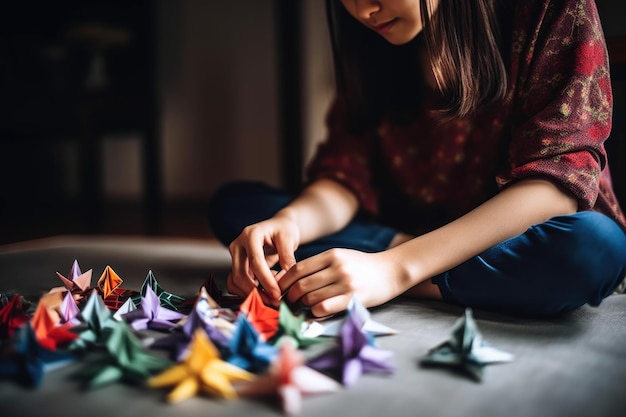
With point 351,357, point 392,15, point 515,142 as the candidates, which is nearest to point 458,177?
point 515,142

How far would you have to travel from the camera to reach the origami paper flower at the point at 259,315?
62cm

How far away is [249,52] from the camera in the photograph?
9.34 ft

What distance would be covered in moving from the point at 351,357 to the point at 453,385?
0.09 meters

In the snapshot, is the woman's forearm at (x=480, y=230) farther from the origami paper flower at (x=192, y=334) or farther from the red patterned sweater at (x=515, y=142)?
the origami paper flower at (x=192, y=334)

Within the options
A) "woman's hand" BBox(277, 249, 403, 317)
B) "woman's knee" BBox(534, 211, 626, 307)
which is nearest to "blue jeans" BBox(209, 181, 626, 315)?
"woman's knee" BBox(534, 211, 626, 307)

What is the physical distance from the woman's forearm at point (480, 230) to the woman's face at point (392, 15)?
287mm

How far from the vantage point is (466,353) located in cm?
54

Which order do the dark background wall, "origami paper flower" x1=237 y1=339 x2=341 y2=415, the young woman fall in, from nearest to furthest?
"origami paper flower" x1=237 y1=339 x2=341 y2=415, the young woman, the dark background wall

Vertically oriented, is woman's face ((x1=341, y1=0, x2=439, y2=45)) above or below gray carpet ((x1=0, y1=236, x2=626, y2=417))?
above

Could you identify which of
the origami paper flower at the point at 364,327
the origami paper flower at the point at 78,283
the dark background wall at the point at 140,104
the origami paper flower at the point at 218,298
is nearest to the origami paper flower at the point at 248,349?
the origami paper flower at the point at 364,327

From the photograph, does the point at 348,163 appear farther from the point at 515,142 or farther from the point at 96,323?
the point at 96,323

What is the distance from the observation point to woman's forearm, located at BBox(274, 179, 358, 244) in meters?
0.91

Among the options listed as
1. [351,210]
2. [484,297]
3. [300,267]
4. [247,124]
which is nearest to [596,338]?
[484,297]

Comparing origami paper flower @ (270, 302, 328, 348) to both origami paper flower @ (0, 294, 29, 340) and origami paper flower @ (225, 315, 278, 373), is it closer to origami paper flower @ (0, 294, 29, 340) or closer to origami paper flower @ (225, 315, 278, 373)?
origami paper flower @ (225, 315, 278, 373)
